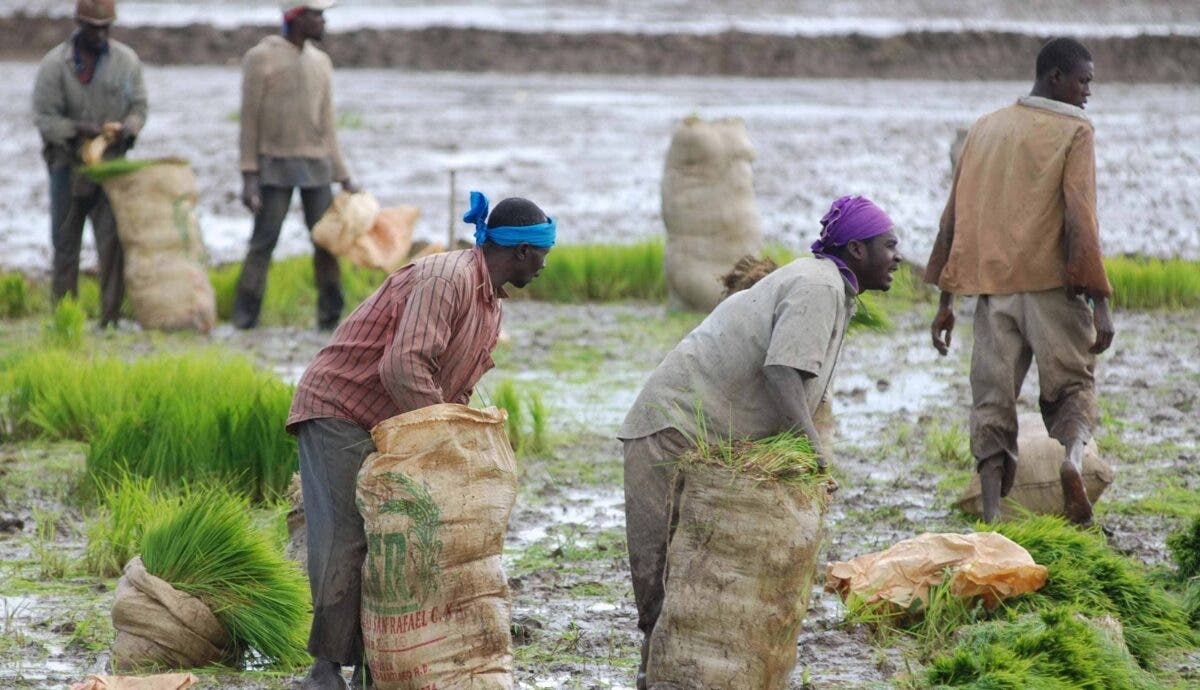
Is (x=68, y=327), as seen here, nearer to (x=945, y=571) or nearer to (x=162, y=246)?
(x=162, y=246)

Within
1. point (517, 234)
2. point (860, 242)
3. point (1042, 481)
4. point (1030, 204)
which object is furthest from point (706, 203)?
point (517, 234)

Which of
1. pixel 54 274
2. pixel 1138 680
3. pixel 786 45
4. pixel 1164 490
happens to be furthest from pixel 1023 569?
pixel 786 45

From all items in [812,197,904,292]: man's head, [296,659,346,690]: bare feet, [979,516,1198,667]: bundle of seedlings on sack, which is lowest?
[296,659,346,690]: bare feet

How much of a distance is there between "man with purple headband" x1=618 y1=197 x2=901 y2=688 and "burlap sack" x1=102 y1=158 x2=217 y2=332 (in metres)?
5.88

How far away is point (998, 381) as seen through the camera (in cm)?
614

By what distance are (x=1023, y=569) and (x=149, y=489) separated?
3024 millimetres

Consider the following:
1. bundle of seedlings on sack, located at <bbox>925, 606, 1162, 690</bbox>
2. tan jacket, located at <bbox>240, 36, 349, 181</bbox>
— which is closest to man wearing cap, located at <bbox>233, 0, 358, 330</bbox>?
tan jacket, located at <bbox>240, 36, 349, 181</bbox>

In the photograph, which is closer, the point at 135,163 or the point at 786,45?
the point at 135,163

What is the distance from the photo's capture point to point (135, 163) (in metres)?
9.66

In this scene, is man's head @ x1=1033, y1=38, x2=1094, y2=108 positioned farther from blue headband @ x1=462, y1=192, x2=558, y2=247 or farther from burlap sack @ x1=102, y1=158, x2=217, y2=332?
burlap sack @ x1=102, y1=158, x2=217, y2=332

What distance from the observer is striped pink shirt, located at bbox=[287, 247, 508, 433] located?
14.0ft

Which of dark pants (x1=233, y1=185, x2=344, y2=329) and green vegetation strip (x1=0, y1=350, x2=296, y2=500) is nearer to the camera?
green vegetation strip (x1=0, y1=350, x2=296, y2=500)

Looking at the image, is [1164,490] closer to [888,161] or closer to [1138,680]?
[1138,680]

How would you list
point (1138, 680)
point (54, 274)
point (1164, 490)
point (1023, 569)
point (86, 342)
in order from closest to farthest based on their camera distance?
point (1138, 680) → point (1023, 569) → point (1164, 490) → point (86, 342) → point (54, 274)
